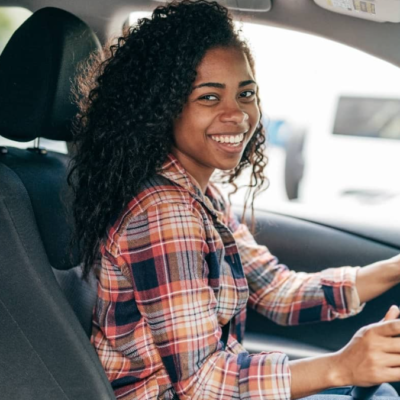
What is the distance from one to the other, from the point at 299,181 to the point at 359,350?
3.42 meters

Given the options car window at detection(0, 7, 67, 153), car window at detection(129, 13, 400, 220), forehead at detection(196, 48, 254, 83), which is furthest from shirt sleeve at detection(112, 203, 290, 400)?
car window at detection(129, 13, 400, 220)

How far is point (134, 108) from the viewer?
149 centimetres

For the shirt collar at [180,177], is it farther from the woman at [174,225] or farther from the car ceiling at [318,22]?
the car ceiling at [318,22]

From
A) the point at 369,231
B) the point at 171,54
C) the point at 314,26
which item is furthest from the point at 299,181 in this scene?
the point at 171,54

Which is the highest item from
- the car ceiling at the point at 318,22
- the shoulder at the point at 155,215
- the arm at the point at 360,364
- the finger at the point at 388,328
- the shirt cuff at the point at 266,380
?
the car ceiling at the point at 318,22

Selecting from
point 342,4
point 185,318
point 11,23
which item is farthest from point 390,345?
point 11,23

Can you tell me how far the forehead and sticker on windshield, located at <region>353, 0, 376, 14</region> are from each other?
0.29 m

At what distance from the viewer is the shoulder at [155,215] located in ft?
4.47

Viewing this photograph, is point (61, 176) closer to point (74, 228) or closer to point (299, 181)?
point (74, 228)

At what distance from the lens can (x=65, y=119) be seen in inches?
63.9

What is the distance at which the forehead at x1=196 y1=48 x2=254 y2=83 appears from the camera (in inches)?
59.4

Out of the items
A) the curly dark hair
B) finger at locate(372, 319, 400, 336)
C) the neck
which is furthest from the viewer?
the neck

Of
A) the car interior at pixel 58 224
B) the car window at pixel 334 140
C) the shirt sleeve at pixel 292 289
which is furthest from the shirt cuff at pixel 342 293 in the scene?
the car window at pixel 334 140

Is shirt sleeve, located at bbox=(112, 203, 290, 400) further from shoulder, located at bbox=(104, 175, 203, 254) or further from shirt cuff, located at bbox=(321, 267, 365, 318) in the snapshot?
shirt cuff, located at bbox=(321, 267, 365, 318)
